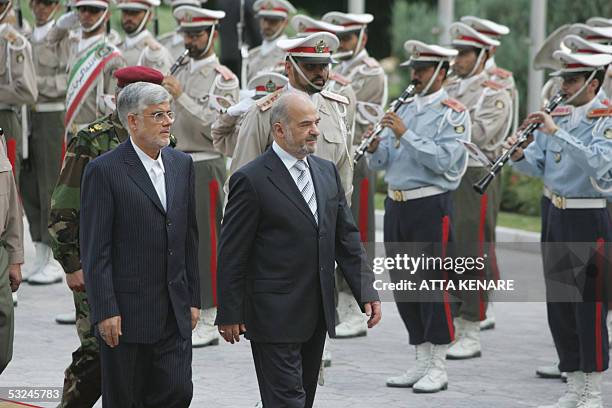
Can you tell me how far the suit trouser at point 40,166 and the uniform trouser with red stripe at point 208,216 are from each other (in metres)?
2.24

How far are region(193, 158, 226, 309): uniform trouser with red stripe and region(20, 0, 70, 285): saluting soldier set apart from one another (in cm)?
224

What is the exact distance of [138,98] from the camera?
662 centimetres

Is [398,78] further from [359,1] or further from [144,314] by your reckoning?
[144,314]

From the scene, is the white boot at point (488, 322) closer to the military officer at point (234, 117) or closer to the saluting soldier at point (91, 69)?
the military officer at point (234, 117)

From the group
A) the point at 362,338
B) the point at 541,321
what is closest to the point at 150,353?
the point at 362,338

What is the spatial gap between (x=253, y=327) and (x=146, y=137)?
1.00 metres

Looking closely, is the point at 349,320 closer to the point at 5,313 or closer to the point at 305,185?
the point at 5,313

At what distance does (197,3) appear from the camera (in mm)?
12438

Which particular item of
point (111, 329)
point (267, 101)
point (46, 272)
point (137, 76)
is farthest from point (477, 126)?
point (111, 329)

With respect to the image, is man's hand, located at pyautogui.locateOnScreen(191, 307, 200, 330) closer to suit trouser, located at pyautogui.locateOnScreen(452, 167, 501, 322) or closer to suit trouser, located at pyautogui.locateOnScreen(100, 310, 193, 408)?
suit trouser, located at pyautogui.locateOnScreen(100, 310, 193, 408)

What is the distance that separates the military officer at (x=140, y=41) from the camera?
36.9 feet

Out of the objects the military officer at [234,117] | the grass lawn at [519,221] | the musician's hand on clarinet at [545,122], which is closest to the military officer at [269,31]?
the military officer at [234,117]

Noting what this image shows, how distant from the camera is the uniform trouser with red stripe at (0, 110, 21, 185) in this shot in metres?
11.7

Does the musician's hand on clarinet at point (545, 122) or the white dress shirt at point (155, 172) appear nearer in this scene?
the white dress shirt at point (155, 172)
